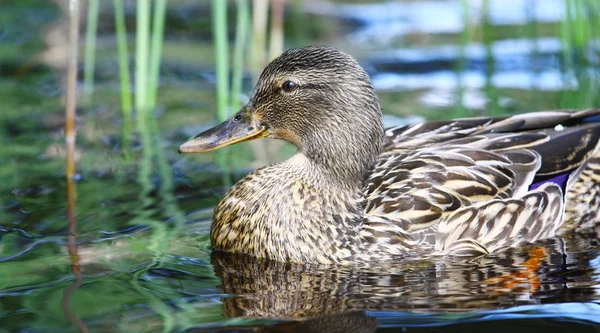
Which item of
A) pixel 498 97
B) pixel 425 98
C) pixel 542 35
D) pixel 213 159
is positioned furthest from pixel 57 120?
pixel 542 35

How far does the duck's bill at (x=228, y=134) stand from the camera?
6.96 meters

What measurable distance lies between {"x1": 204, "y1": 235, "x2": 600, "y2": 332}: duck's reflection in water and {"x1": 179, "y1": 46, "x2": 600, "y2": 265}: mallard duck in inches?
6.3

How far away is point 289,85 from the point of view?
6.93m

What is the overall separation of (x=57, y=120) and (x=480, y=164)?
5064 mm

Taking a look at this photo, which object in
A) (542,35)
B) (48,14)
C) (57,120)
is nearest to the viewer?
(57,120)

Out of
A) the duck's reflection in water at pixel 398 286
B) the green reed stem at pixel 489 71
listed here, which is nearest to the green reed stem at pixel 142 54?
the duck's reflection in water at pixel 398 286

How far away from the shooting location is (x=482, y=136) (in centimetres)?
738

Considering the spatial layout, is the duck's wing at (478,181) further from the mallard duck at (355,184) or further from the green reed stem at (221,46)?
the green reed stem at (221,46)

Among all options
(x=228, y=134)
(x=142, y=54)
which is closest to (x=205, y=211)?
(x=228, y=134)

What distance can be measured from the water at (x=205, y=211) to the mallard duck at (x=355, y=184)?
17 centimetres

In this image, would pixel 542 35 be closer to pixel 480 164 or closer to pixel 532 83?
pixel 532 83

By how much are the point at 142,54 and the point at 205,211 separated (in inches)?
95.9

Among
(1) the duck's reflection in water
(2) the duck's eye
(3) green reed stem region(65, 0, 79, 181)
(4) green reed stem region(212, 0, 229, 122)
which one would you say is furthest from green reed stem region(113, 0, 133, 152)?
(1) the duck's reflection in water

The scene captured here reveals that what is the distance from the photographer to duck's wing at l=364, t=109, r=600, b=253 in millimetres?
6809
